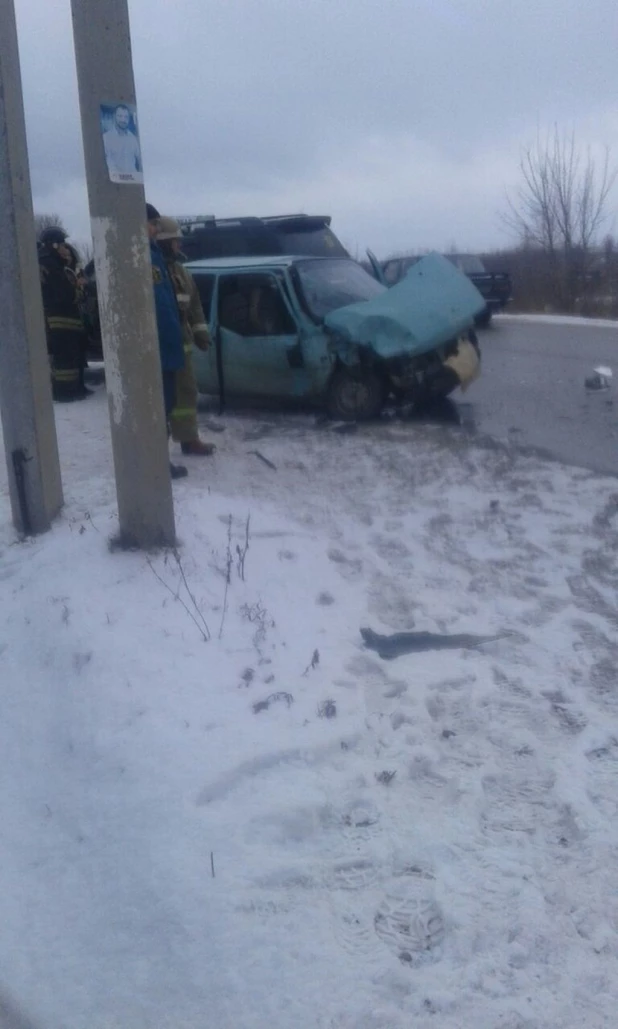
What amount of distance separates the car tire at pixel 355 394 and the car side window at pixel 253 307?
0.68m

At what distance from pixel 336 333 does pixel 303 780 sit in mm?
6413

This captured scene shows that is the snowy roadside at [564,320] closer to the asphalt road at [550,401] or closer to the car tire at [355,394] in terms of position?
the asphalt road at [550,401]

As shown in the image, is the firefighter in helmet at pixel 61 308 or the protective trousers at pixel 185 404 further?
the firefighter in helmet at pixel 61 308

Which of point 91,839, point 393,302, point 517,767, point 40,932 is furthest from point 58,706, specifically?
point 393,302

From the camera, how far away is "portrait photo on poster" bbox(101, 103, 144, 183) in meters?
5.12

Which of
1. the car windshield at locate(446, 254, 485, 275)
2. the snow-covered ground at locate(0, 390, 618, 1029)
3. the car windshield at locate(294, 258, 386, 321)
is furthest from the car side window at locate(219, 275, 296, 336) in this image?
the car windshield at locate(446, 254, 485, 275)

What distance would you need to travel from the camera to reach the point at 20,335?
5.96m

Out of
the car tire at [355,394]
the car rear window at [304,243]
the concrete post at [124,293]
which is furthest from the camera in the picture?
the car rear window at [304,243]

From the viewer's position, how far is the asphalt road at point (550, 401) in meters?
9.31

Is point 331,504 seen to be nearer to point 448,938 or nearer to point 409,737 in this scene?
point 409,737

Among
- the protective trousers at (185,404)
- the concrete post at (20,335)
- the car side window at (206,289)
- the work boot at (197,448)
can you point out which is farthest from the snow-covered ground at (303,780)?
the car side window at (206,289)

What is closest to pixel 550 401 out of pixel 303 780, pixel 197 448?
pixel 197 448

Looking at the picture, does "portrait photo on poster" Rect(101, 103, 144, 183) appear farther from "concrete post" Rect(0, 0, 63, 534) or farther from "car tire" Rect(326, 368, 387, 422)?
"car tire" Rect(326, 368, 387, 422)

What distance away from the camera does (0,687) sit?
4.85 m
